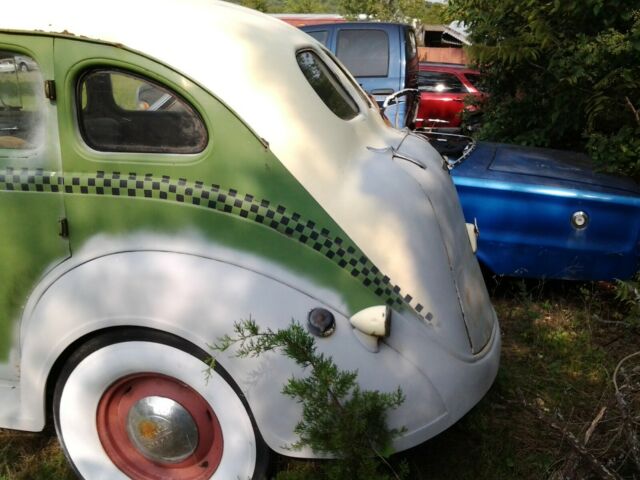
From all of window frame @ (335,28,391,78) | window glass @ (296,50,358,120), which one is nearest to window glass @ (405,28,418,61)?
window frame @ (335,28,391,78)

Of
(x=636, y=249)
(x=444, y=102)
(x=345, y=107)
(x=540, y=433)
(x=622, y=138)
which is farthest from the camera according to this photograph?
(x=444, y=102)

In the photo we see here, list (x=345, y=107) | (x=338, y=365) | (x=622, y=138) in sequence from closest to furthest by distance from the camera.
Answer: (x=338, y=365) → (x=345, y=107) → (x=622, y=138)

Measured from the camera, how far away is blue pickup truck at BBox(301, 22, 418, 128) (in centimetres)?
785

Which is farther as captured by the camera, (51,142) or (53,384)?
(53,384)

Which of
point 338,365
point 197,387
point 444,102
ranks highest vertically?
point 338,365

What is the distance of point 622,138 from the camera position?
466cm

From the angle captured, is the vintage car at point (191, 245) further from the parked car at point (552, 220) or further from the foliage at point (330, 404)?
the parked car at point (552, 220)

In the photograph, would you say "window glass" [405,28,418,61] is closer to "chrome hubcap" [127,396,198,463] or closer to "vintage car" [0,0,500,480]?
"vintage car" [0,0,500,480]

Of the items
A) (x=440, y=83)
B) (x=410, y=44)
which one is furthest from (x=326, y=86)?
(x=440, y=83)

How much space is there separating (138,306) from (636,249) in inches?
120

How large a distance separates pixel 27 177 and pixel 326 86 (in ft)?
4.40

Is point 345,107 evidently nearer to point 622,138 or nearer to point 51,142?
point 51,142

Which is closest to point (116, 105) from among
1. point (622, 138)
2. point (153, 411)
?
point (153, 411)

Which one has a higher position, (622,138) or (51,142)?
(51,142)
